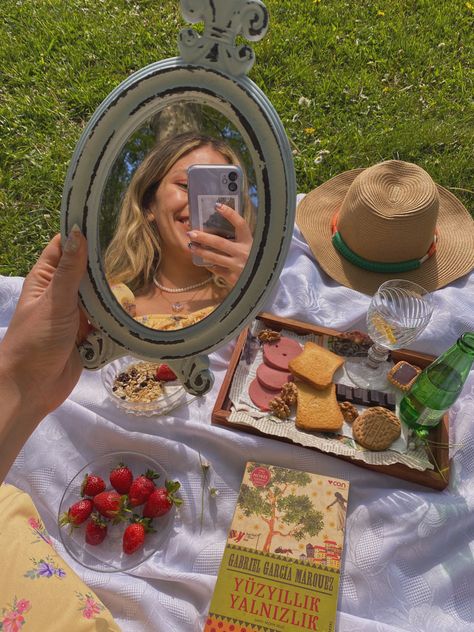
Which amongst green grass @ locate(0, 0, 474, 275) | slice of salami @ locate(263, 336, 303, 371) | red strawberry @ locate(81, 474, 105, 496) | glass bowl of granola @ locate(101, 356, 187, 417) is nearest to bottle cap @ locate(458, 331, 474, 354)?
slice of salami @ locate(263, 336, 303, 371)

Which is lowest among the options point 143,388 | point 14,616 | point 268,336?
point 14,616

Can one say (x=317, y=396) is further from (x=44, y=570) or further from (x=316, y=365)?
(x=44, y=570)

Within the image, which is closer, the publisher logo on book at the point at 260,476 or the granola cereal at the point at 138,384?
the publisher logo on book at the point at 260,476

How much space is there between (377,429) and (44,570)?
826mm

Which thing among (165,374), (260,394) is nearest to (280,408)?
(260,394)

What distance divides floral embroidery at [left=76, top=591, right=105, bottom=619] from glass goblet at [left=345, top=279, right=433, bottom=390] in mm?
833

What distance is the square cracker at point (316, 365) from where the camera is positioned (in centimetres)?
125

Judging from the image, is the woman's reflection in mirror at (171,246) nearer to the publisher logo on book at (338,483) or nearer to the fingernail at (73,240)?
the fingernail at (73,240)

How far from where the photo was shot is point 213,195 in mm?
907

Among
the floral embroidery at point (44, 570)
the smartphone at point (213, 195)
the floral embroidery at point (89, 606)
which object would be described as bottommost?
the floral embroidery at point (89, 606)

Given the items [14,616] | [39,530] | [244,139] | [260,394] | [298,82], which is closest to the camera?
[244,139]

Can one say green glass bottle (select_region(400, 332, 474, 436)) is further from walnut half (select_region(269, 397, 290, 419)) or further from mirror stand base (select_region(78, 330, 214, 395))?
mirror stand base (select_region(78, 330, 214, 395))

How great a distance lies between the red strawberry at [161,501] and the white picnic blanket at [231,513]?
0.16 feet

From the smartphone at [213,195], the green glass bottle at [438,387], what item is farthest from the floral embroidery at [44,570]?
the green glass bottle at [438,387]
